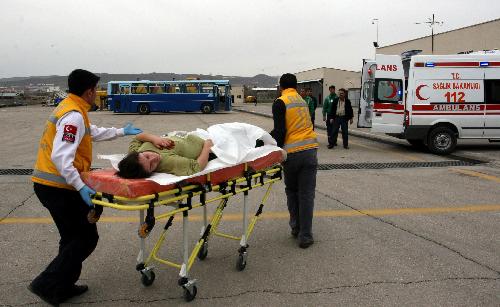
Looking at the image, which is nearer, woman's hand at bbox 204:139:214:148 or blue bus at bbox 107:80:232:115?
woman's hand at bbox 204:139:214:148

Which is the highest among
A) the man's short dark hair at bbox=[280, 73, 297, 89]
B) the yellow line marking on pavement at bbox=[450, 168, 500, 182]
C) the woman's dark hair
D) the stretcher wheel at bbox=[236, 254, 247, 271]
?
the man's short dark hair at bbox=[280, 73, 297, 89]

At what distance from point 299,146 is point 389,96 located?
8581 mm

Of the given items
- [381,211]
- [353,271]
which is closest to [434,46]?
[381,211]

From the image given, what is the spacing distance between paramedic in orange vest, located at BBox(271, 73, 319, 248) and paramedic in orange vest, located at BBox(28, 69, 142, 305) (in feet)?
6.72

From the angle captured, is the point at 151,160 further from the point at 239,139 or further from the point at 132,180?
the point at 239,139

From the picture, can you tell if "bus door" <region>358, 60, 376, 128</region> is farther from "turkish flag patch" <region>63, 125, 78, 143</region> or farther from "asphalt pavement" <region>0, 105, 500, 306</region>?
"turkish flag patch" <region>63, 125, 78, 143</region>

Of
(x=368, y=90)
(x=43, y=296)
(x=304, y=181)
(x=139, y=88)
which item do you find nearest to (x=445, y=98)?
(x=368, y=90)

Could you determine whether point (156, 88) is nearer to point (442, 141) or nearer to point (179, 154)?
point (442, 141)

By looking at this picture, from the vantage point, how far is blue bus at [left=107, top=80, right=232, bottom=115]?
37750 millimetres

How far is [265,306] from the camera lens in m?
3.71

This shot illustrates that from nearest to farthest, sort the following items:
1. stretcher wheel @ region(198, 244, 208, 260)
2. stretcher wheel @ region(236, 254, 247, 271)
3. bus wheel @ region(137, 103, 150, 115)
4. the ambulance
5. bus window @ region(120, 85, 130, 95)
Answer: stretcher wheel @ region(236, 254, 247, 271) < stretcher wheel @ region(198, 244, 208, 260) < the ambulance < bus wheel @ region(137, 103, 150, 115) < bus window @ region(120, 85, 130, 95)

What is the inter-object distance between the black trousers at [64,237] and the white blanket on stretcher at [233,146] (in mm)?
478

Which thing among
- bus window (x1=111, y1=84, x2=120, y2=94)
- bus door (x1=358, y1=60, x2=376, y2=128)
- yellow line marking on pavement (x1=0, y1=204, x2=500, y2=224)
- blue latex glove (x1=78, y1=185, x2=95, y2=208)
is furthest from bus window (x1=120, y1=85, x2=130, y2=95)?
blue latex glove (x1=78, y1=185, x2=95, y2=208)

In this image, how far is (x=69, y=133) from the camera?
3.51 metres
